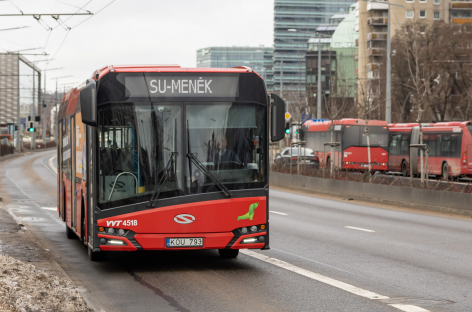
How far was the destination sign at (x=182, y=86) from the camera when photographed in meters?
10.2

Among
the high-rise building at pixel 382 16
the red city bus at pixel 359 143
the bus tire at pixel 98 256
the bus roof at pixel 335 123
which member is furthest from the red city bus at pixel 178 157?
the high-rise building at pixel 382 16

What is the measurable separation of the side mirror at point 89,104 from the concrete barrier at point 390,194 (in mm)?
13118

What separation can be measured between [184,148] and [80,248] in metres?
3.74

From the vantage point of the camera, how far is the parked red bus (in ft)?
122

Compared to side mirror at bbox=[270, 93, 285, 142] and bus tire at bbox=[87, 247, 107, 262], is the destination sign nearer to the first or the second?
side mirror at bbox=[270, 93, 285, 142]

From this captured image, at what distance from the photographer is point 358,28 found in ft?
363

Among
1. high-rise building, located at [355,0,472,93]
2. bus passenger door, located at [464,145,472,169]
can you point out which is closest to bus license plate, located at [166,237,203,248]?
bus passenger door, located at [464,145,472,169]

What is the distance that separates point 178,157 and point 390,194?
51.4 feet

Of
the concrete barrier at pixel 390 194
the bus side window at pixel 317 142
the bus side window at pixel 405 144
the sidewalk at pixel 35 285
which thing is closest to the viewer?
the sidewalk at pixel 35 285

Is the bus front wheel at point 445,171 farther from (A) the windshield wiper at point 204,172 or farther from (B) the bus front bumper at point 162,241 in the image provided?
(A) the windshield wiper at point 204,172

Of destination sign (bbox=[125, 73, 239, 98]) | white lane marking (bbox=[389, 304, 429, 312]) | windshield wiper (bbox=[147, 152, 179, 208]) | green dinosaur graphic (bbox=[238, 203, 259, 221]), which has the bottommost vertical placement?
white lane marking (bbox=[389, 304, 429, 312])

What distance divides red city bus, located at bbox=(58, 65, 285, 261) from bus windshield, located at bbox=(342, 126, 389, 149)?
3381 cm

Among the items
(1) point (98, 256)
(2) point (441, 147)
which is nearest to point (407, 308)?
(1) point (98, 256)

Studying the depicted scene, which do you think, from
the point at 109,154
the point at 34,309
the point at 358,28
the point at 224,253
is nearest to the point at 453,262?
the point at 224,253
